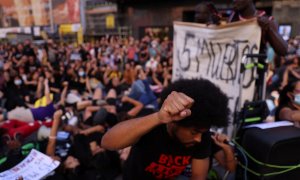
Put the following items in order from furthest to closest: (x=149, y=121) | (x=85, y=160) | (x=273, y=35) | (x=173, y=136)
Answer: (x=85, y=160), (x=273, y=35), (x=173, y=136), (x=149, y=121)

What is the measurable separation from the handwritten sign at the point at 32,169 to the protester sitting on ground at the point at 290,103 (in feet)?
7.04

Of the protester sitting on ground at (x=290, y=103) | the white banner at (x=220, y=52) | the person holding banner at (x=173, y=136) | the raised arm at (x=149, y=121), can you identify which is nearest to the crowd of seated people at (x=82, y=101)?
the protester sitting on ground at (x=290, y=103)

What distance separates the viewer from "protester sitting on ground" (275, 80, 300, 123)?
7.79 feet

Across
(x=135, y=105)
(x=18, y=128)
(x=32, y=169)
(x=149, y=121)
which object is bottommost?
(x=18, y=128)

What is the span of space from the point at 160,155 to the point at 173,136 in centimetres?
14

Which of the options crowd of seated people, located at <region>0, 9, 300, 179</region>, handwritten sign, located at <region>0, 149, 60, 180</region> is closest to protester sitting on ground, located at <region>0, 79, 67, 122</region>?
crowd of seated people, located at <region>0, 9, 300, 179</region>

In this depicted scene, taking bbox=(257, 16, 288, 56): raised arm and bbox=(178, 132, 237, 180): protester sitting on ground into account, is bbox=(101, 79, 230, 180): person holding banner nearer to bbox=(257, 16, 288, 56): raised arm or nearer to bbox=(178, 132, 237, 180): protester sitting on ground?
bbox=(178, 132, 237, 180): protester sitting on ground

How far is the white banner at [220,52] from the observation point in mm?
3090

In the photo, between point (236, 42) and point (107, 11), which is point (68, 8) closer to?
point (236, 42)

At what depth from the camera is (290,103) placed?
8.29 feet

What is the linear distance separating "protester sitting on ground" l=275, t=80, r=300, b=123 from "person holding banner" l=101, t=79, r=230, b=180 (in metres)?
1.09

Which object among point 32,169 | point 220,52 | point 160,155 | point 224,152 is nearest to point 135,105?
point 220,52

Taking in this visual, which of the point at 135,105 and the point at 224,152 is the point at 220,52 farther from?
the point at 135,105

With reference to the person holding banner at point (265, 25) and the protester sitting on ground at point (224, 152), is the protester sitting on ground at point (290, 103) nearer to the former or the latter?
the person holding banner at point (265, 25)
